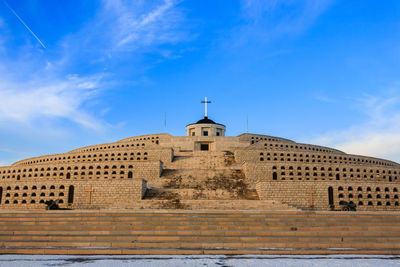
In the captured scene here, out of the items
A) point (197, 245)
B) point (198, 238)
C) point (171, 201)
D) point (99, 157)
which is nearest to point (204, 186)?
point (171, 201)

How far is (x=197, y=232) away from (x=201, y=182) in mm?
13650

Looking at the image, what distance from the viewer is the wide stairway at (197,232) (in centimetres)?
1130

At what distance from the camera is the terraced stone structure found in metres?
23.8

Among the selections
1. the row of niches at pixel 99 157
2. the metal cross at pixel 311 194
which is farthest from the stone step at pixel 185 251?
the row of niches at pixel 99 157

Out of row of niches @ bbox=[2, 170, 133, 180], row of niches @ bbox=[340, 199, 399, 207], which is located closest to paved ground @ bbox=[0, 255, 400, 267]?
row of niches @ bbox=[340, 199, 399, 207]

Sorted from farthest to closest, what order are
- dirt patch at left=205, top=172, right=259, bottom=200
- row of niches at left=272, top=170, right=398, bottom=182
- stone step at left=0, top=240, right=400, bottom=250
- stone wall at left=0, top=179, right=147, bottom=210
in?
row of niches at left=272, top=170, right=398, bottom=182 → dirt patch at left=205, top=172, right=259, bottom=200 → stone wall at left=0, top=179, right=147, bottom=210 → stone step at left=0, top=240, right=400, bottom=250

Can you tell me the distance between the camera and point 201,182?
2672cm

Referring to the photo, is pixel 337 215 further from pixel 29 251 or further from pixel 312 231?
pixel 29 251

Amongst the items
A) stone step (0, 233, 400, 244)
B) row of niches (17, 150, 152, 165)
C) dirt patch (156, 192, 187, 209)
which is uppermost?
row of niches (17, 150, 152, 165)

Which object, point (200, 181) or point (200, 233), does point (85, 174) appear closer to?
point (200, 181)

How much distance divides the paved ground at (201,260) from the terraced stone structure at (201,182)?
36.0 feet

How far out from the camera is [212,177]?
90.9 feet

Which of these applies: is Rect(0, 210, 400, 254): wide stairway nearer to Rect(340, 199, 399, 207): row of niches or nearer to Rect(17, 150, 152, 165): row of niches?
Rect(340, 199, 399, 207): row of niches

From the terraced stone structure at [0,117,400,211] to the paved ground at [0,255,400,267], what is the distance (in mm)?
10983
